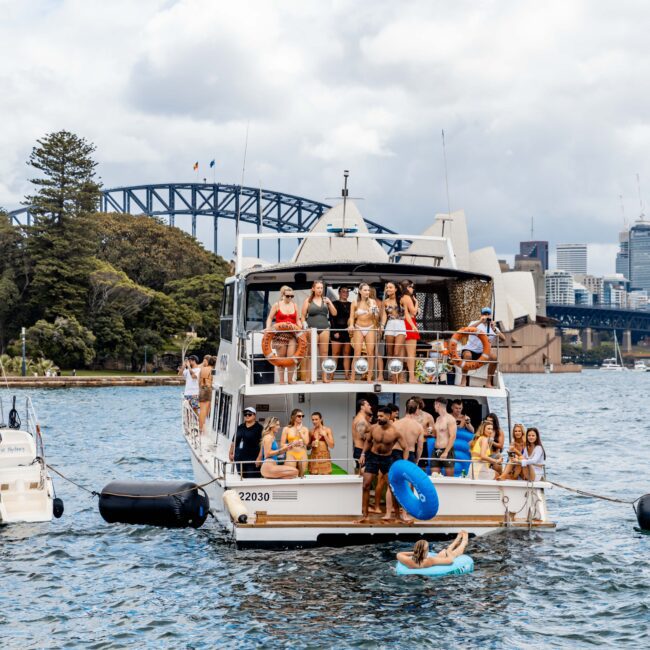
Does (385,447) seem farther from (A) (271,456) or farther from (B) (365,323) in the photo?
(B) (365,323)

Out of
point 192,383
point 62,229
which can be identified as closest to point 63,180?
point 62,229

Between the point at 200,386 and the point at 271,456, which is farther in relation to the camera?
the point at 200,386

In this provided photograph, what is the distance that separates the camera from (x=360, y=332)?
15844mm

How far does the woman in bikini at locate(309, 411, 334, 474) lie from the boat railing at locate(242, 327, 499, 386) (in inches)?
24.9

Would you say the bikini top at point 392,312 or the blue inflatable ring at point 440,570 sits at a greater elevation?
the bikini top at point 392,312

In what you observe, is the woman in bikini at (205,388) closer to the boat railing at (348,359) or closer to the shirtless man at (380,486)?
the boat railing at (348,359)

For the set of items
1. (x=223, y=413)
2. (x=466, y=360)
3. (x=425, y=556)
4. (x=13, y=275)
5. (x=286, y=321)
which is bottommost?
(x=425, y=556)

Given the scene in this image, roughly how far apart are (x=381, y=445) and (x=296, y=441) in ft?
4.56

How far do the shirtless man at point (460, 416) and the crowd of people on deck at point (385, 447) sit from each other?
0.08 feet

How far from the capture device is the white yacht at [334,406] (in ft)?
48.3

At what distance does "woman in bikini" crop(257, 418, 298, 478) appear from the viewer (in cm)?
1495

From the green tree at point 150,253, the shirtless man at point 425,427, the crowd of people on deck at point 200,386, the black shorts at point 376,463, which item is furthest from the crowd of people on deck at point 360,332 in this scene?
the green tree at point 150,253

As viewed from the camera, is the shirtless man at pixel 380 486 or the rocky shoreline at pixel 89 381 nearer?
the shirtless man at pixel 380 486

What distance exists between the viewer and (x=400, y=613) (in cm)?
1269
